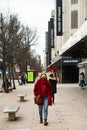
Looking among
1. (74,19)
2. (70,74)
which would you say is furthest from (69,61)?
(74,19)

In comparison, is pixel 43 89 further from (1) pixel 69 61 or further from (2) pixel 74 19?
(2) pixel 74 19

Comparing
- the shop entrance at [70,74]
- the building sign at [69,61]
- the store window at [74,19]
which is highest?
the store window at [74,19]

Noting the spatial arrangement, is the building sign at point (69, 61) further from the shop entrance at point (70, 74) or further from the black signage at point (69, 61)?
the shop entrance at point (70, 74)

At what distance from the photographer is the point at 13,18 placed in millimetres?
43219

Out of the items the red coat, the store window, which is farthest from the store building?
the red coat

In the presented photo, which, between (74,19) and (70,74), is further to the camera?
(74,19)

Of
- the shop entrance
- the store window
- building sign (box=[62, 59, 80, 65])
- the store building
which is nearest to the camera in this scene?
building sign (box=[62, 59, 80, 65])

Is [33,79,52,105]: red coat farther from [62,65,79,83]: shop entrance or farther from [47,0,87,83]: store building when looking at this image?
[62,65,79,83]: shop entrance

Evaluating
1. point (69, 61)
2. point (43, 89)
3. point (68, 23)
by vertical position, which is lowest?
point (43, 89)

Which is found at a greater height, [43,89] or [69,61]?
[69,61]

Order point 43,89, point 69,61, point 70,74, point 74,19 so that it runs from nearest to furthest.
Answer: point 43,89, point 69,61, point 70,74, point 74,19

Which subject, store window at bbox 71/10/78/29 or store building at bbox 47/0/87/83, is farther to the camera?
store window at bbox 71/10/78/29

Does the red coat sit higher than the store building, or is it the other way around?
the store building

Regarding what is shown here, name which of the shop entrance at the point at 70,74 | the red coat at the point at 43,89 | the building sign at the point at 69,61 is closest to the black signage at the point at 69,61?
the building sign at the point at 69,61
